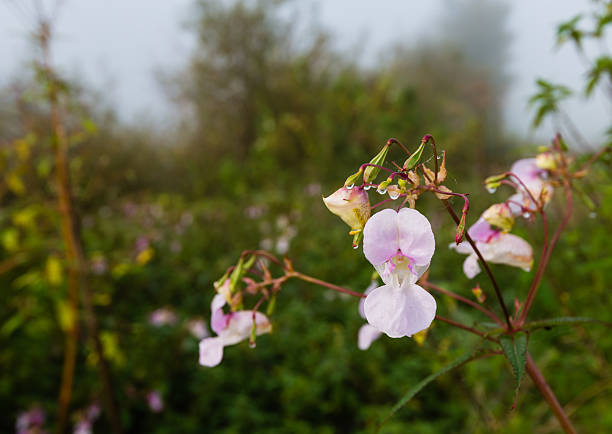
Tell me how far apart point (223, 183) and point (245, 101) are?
2.67 metres

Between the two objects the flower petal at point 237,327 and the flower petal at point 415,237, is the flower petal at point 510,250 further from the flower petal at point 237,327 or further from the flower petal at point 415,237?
the flower petal at point 237,327

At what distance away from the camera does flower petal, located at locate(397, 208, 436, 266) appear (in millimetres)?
385

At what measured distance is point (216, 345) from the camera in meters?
0.58

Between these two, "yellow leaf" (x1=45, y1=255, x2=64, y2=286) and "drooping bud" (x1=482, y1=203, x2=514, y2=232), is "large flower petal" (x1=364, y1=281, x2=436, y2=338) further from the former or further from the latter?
"yellow leaf" (x1=45, y1=255, x2=64, y2=286)

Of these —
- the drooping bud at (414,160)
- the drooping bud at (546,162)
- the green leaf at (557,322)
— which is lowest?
the green leaf at (557,322)

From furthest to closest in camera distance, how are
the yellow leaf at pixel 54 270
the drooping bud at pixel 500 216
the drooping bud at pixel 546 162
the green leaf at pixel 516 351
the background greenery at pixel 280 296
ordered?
the background greenery at pixel 280 296 < the yellow leaf at pixel 54 270 < the drooping bud at pixel 546 162 < the drooping bud at pixel 500 216 < the green leaf at pixel 516 351

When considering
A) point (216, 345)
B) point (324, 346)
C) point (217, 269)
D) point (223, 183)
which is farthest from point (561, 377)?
point (223, 183)

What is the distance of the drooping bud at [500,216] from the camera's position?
0.49 metres

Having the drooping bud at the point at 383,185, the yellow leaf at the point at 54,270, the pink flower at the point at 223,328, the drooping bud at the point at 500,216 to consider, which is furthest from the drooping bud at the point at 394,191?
the yellow leaf at the point at 54,270

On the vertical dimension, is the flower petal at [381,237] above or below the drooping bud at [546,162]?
below

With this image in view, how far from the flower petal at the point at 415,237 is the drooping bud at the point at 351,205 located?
0.04m

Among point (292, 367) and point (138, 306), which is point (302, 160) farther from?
point (292, 367)

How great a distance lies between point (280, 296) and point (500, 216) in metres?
2.73

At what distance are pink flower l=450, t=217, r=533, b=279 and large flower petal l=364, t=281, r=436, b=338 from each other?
0.51ft
